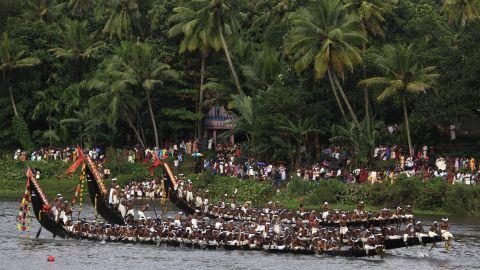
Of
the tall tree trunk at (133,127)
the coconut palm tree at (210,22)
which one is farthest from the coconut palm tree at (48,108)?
the coconut palm tree at (210,22)

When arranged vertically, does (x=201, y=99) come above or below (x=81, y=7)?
below

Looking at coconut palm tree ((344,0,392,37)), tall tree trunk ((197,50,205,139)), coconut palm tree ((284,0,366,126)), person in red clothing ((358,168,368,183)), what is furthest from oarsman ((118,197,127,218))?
tall tree trunk ((197,50,205,139))

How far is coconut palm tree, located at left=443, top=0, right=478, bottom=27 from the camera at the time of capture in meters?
69.3

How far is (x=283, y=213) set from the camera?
49719mm

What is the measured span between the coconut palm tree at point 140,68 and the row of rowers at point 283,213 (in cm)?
1697

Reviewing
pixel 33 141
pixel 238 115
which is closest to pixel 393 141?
pixel 238 115

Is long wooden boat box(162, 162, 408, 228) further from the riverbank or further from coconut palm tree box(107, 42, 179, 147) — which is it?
coconut palm tree box(107, 42, 179, 147)

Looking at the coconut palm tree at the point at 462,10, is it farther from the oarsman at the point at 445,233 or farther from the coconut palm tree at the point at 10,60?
the coconut palm tree at the point at 10,60

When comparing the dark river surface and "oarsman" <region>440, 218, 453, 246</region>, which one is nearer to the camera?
the dark river surface

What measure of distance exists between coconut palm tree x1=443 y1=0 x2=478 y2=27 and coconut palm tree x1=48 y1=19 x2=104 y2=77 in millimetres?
24901

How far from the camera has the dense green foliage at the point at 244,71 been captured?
61.2 m

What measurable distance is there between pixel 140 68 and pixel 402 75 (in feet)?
62.9

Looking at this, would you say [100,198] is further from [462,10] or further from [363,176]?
[462,10]

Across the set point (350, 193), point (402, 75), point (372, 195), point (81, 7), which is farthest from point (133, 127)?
point (372, 195)
